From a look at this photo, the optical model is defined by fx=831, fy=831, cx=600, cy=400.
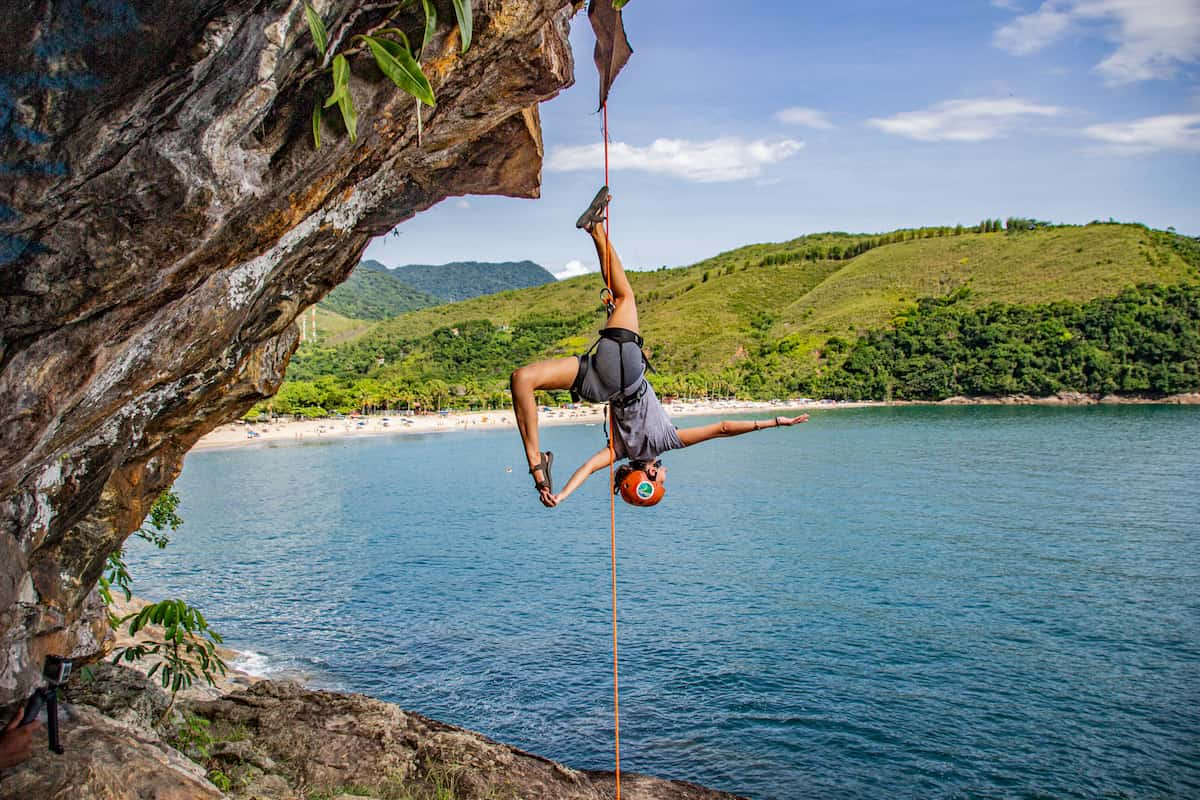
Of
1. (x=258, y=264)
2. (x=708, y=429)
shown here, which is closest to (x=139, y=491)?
(x=258, y=264)

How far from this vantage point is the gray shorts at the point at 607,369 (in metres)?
6.13

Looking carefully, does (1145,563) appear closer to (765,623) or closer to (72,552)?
(765,623)

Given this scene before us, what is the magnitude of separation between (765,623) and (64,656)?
22771 millimetres

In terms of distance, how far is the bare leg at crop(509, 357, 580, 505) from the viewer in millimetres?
5812

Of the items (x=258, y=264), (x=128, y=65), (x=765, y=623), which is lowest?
(x=765, y=623)

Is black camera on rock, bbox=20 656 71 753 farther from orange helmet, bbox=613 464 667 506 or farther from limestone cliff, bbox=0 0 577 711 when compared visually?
orange helmet, bbox=613 464 667 506

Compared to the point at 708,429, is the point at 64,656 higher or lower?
lower

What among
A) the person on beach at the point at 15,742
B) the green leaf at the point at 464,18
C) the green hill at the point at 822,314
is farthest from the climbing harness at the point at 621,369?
the green hill at the point at 822,314

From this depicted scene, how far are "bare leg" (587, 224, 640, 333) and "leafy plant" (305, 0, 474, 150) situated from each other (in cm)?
229

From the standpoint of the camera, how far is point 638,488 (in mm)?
6633

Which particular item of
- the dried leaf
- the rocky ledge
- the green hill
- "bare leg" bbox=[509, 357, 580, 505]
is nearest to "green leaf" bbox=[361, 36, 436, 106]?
the dried leaf

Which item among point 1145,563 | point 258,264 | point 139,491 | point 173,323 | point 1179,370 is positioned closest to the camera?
point 173,323

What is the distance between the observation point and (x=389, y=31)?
411cm

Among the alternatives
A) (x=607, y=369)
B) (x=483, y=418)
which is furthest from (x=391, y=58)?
(x=483, y=418)
